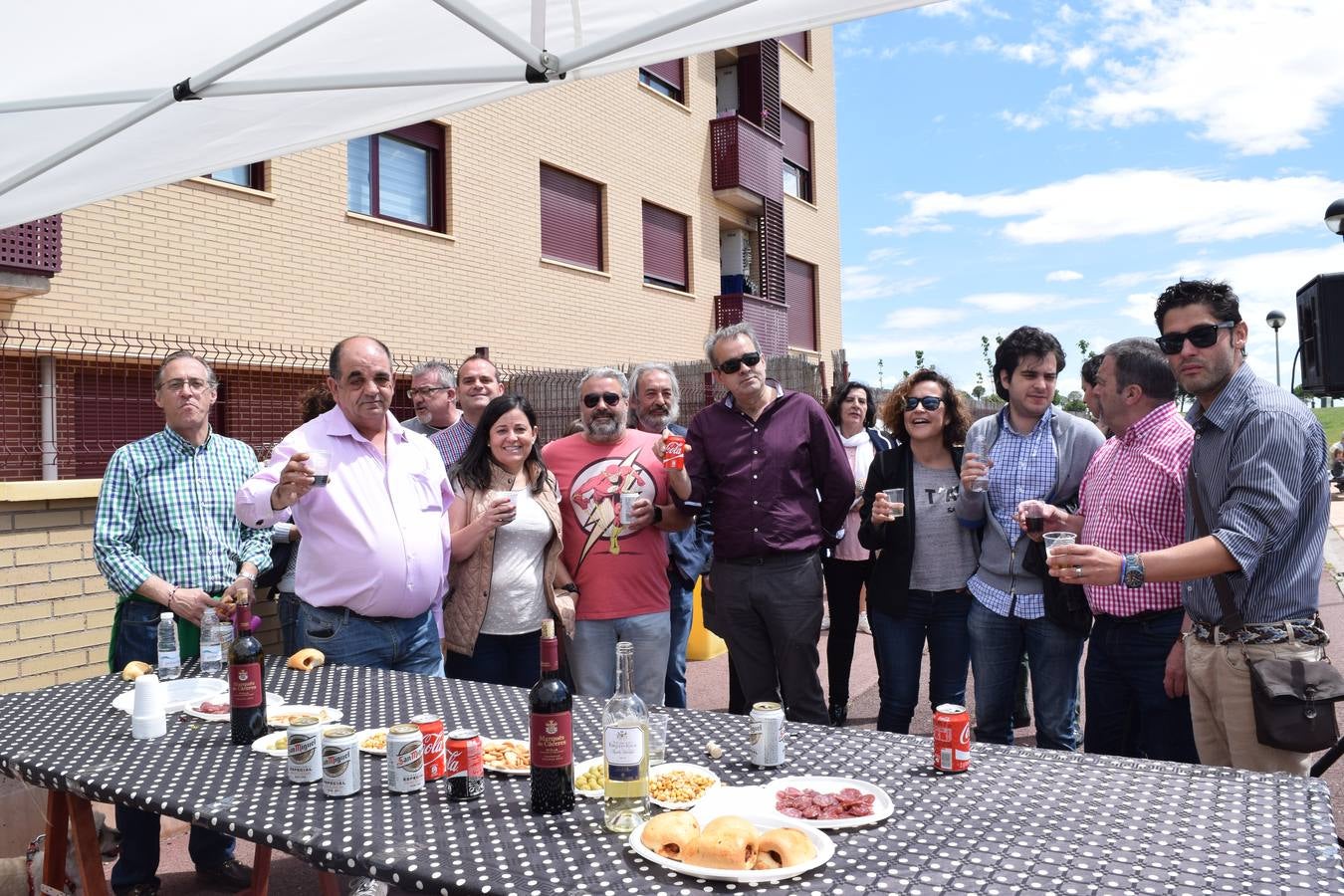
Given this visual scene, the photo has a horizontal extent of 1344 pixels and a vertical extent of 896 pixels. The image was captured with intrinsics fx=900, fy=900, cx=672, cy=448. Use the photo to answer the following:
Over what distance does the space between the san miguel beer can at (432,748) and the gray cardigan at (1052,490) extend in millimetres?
2542

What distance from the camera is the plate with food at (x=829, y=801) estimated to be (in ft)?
6.60

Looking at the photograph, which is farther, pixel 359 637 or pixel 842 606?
pixel 842 606

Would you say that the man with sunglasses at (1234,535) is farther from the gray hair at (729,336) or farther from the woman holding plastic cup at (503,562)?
the woman holding plastic cup at (503,562)

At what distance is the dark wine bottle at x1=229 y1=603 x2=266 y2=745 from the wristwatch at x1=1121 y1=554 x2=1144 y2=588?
2712 mm

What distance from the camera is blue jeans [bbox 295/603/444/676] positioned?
146 inches

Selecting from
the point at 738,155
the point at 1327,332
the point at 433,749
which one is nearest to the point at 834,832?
the point at 433,749

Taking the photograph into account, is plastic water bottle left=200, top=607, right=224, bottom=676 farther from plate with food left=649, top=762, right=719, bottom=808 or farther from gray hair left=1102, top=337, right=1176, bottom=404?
gray hair left=1102, top=337, right=1176, bottom=404

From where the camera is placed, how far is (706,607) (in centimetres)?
487

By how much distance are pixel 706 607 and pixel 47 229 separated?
6154 mm

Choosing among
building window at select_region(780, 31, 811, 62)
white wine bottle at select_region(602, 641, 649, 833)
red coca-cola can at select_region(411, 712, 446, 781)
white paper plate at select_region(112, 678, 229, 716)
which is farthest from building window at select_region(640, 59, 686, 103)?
white wine bottle at select_region(602, 641, 649, 833)

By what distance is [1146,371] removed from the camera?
3564mm

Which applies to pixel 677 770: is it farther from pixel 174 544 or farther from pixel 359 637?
pixel 174 544

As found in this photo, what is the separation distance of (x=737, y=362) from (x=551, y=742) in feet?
8.52

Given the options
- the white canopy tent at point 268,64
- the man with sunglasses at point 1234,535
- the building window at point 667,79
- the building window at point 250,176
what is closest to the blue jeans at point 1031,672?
the man with sunglasses at point 1234,535
